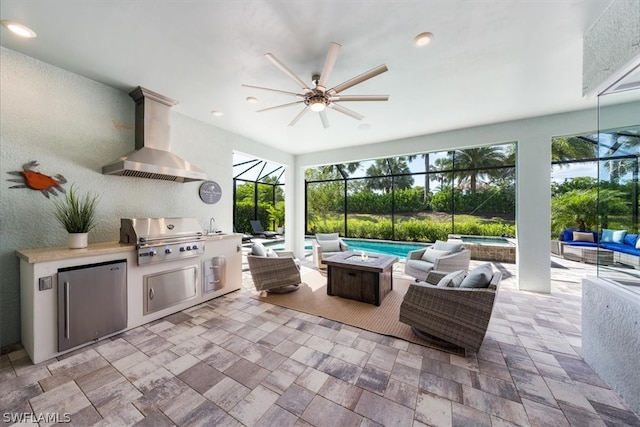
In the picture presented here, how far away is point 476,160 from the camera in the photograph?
8.95 metres

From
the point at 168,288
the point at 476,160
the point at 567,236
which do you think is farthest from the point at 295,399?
the point at 476,160

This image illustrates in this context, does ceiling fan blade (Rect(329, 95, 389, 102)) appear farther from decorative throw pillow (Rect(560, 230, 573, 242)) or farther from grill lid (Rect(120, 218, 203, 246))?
decorative throw pillow (Rect(560, 230, 573, 242))

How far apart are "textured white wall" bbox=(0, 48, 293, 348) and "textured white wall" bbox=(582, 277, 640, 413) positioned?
17.3 feet

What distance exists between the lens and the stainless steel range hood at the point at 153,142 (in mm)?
2998

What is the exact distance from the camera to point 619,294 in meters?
1.85

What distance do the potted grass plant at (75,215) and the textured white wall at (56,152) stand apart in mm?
88

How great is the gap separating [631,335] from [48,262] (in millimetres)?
4881

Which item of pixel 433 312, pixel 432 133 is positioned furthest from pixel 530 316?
pixel 432 133

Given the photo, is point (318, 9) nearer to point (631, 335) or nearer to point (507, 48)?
point (507, 48)

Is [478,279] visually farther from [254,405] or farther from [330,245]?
[330,245]

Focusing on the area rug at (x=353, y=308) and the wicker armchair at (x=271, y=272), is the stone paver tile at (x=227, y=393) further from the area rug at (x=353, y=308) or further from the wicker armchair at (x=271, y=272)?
the wicker armchair at (x=271, y=272)

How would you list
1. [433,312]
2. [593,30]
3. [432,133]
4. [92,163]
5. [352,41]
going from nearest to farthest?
1. [593,30]
2. [352,41]
3. [433,312]
4. [92,163]
5. [432,133]

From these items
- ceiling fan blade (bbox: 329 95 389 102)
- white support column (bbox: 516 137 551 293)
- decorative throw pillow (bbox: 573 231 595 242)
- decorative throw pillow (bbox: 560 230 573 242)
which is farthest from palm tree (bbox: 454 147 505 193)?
ceiling fan blade (bbox: 329 95 389 102)

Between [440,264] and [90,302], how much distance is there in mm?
4568
